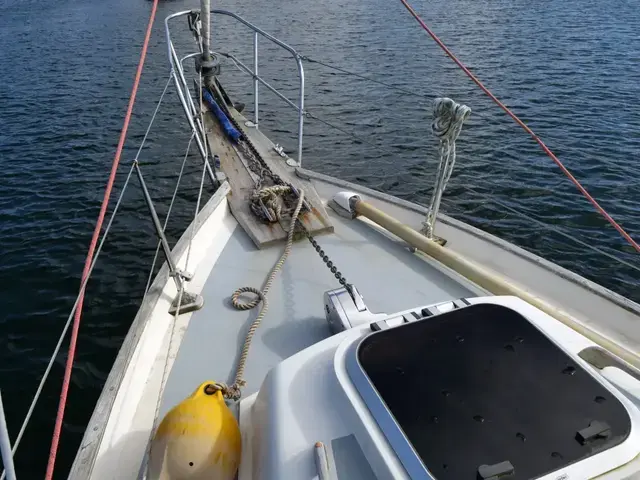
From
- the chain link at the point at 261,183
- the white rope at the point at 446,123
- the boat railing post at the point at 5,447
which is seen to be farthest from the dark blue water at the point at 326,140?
the boat railing post at the point at 5,447

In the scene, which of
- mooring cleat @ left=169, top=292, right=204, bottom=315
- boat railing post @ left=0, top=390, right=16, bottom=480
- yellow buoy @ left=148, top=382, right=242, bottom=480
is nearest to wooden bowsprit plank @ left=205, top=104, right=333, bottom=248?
mooring cleat @ left=169, top=292, right=204, bottom=315

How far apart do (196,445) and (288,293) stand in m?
1.74

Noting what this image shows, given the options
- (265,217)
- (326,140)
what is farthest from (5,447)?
(326,140)

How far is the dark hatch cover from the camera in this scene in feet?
5.06

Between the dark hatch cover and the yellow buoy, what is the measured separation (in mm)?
689

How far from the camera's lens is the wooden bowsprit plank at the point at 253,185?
4.34 metres

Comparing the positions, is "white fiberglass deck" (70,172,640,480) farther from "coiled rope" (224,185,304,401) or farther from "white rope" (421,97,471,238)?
"white rope" (421,97,471,238)

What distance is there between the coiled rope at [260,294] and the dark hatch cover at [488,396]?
94cm

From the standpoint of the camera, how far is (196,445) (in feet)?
6.55

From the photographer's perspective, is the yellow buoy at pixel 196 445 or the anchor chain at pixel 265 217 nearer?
the yellow buoy at pixel 196 445

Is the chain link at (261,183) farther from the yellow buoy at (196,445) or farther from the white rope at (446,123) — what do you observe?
the yellow buoy at (196,445)

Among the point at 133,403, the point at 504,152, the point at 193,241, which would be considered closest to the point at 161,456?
the point at 133,403

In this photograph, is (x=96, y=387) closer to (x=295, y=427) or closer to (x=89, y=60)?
(x=295, y=427)

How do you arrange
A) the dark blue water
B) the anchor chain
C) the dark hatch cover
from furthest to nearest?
the dark blue water → the anchor chain → the dark hatch cover
